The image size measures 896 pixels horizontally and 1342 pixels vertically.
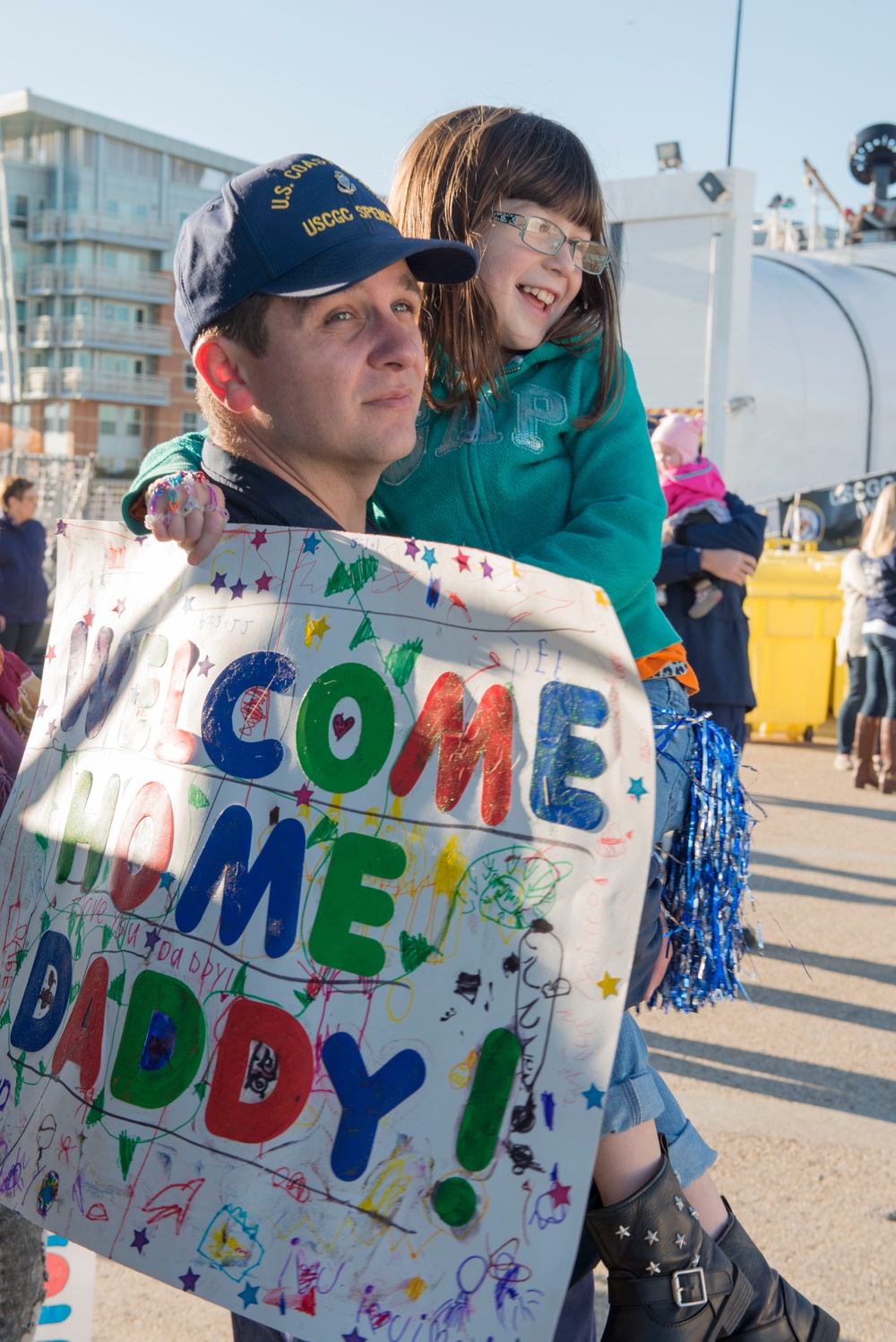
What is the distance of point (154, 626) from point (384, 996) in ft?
1.77

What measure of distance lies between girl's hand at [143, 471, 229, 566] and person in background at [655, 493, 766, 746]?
11.9ft

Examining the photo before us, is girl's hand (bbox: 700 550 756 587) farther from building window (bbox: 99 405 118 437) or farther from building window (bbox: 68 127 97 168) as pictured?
building window (bbox: 68 127 97 168)

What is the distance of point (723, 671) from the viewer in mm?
4961

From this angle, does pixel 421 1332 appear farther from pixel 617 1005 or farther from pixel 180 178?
pixel 180 178

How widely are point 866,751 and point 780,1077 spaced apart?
193 inches

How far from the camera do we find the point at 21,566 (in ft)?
26.9

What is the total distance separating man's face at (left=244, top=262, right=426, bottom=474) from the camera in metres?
1.49

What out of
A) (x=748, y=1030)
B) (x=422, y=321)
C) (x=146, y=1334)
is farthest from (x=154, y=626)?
(x=748, y=1030)

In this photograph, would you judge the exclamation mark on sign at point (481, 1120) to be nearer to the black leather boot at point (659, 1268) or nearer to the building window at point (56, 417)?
the black leather boot at point (659, 1268)

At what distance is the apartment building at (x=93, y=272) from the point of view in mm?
61438

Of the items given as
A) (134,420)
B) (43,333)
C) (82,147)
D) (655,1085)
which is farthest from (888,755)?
(82,147)

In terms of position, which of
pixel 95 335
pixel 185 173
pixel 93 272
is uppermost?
pixel 185 173

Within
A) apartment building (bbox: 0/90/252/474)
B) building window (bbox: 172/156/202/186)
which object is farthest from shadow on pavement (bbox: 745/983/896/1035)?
building window (bbox: 172/156/202/186)

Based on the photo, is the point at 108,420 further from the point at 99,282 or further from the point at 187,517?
the point at 187,517
